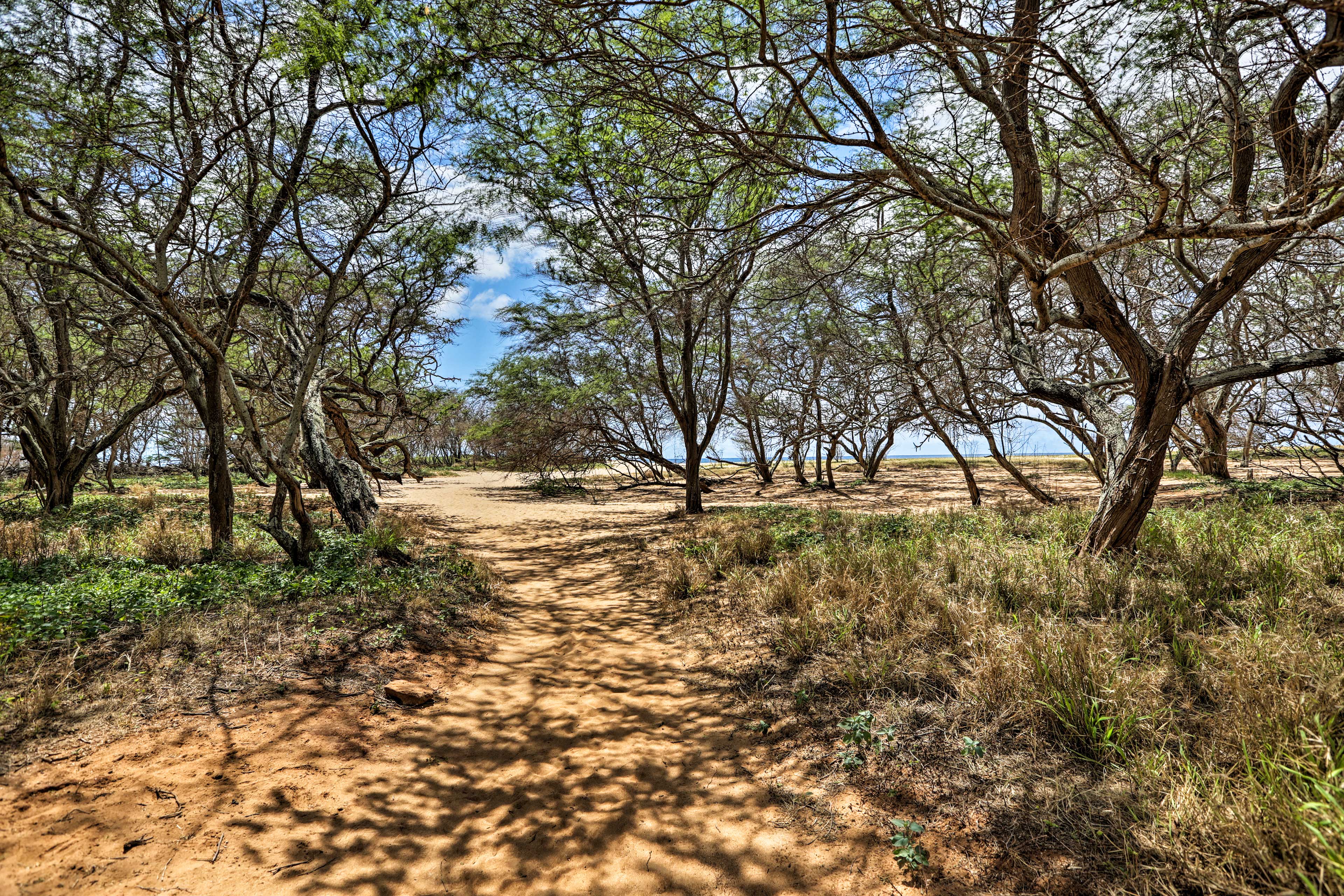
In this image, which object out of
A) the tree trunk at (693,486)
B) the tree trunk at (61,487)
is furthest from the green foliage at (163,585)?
the tree trunk at (61,487)

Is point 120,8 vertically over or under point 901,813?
over

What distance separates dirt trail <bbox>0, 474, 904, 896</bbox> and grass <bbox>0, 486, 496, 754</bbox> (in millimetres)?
473

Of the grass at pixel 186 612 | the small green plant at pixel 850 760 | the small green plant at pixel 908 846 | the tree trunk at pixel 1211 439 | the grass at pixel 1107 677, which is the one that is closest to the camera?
the grass at pixel 1107 677

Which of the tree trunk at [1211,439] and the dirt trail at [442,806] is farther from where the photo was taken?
the tree trunk at [1211,439]

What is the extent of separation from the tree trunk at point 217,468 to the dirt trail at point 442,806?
4834 millimetres

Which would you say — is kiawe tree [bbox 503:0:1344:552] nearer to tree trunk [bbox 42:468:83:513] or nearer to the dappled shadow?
the dappled shadow

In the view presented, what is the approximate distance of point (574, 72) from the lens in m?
4.72

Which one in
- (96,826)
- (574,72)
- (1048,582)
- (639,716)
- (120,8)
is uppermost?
(120,8)

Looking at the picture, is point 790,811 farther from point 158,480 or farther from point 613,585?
point 158,480

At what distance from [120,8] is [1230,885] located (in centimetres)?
969

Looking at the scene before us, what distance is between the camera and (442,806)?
278 centimetres

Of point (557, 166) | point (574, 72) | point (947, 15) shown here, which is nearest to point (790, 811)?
point (947, 15)

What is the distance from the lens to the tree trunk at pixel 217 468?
6.82m

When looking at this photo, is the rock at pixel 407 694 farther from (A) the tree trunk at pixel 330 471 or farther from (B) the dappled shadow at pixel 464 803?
(A) the tree trunk at pixel 330 471
